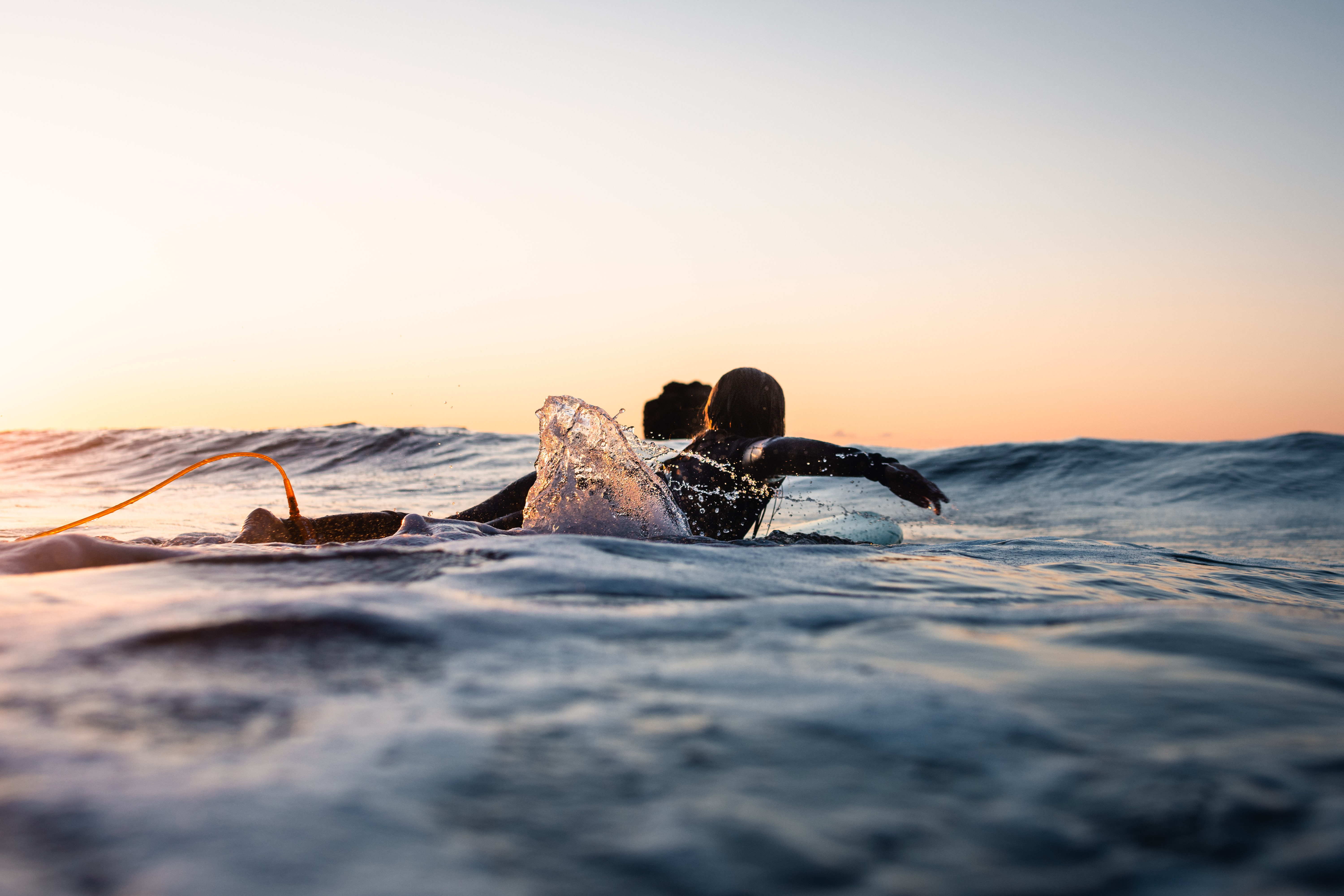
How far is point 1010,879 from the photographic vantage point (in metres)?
0.80

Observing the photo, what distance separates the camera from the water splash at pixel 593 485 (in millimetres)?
3627

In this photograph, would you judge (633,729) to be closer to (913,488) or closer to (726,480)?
(913,488)

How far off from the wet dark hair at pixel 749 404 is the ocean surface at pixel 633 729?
1953 mm

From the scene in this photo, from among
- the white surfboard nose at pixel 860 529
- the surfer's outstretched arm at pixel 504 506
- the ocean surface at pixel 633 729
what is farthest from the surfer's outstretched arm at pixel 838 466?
the white surfboard nose at pixel 860 529

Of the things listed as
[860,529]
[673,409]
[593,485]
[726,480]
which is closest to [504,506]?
[593,485]

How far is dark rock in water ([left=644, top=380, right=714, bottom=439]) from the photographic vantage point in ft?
34.8

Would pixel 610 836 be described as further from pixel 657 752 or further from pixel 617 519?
pixel 617 519

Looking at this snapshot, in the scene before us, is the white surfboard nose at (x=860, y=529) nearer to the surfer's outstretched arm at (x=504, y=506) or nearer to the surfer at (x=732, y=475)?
the surfer at (x=732, y=475)

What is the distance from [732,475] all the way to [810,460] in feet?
2.06

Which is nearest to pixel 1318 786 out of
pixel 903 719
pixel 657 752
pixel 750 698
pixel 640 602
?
pixel 903 719

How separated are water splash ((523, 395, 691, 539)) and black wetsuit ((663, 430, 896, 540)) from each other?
9.6 inches

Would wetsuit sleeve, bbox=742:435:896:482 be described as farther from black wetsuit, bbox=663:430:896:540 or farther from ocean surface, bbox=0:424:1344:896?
ocean surface, bbox=0:424:1344:896

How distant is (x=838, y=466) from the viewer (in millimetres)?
3568

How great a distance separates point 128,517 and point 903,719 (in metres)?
8.29
